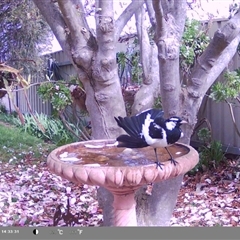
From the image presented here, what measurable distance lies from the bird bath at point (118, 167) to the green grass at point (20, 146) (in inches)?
99.7

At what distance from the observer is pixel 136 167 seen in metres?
1.36

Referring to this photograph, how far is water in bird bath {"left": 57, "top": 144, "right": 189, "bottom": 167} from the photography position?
1499 mm

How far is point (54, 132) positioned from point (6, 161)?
1.08m

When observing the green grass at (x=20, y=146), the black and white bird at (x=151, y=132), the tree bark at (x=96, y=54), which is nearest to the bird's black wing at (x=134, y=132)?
the black and white bird at (x=151, y=132)

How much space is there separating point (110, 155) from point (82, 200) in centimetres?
126

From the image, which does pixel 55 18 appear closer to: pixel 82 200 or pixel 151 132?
pixel 151 132

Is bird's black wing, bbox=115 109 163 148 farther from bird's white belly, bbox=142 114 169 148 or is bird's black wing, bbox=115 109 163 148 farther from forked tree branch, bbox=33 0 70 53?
forked tree branch, bbox=33 0 70 53

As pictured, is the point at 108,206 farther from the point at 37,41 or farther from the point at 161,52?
the point at 37,41

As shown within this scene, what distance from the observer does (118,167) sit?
4.45 feet

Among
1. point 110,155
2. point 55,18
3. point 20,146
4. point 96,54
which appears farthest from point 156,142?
point 20,146

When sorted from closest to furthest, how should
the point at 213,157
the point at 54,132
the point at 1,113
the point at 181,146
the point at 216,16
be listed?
the point at 181,146, the point at 213,157, the point at 216,16, the point at 54,132, the point at 1,113

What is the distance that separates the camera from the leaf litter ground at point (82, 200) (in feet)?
7.65

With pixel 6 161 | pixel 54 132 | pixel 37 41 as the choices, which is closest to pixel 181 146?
pixel 6 161

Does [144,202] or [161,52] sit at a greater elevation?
[161,52]
